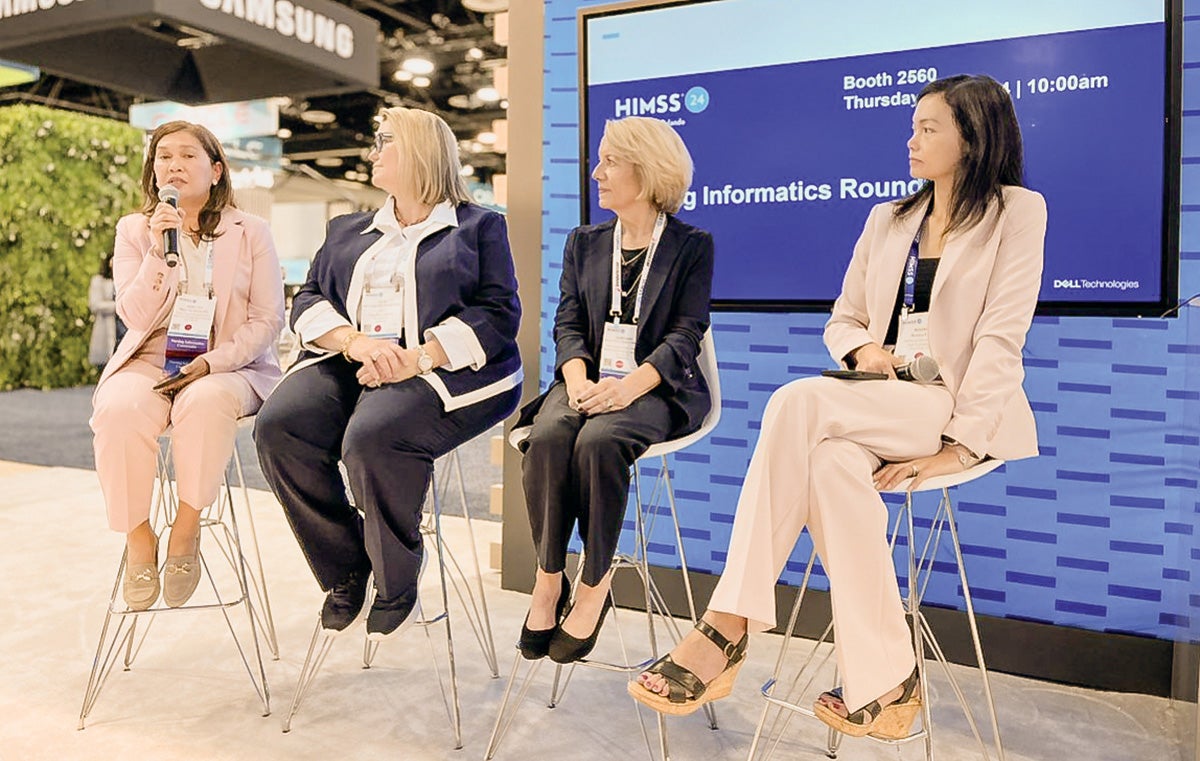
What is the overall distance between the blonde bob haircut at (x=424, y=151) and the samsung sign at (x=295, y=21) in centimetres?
321

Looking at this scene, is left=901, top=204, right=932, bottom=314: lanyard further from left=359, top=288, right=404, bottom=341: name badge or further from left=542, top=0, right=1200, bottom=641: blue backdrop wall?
left=359, top=288, right=404, bottom=341: name badge

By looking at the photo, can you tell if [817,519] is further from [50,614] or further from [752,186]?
[50,614]

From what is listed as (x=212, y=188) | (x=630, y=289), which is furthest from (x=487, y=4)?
(x=630, y=289)

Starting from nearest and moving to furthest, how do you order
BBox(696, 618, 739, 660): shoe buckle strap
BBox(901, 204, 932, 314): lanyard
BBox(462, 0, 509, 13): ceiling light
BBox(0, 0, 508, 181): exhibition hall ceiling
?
BBox(696, 618, 739, 660): shoe buckle strap, BBox(901, 204, 932, 314): lanyard, BBox(462, 0, 509, 13): ceiling light, BBox(0, 0, 508, 181): exhibition hall ceiling

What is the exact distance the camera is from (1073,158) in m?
2.50

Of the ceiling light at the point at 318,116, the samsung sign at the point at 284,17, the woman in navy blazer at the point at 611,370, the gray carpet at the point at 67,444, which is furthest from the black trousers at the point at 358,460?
the ceiling light at the point at 318,116

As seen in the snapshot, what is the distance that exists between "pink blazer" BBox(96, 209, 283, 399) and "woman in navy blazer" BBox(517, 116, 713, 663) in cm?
79

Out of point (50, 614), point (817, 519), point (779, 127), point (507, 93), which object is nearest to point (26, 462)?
point (50, 614)

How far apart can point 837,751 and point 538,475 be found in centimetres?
92

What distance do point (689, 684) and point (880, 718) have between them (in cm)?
36

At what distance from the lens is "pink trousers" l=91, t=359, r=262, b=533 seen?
235 cm

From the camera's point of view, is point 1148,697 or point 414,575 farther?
point 1148,697

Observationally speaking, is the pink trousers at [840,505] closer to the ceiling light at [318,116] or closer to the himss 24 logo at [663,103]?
the himss 24 logo at [663,103]

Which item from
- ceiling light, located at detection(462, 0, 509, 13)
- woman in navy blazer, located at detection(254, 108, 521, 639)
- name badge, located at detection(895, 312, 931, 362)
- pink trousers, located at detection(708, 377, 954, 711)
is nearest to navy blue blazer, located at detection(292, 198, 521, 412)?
woman in navy blazer, located at detection(254, 108, 521, 639)
